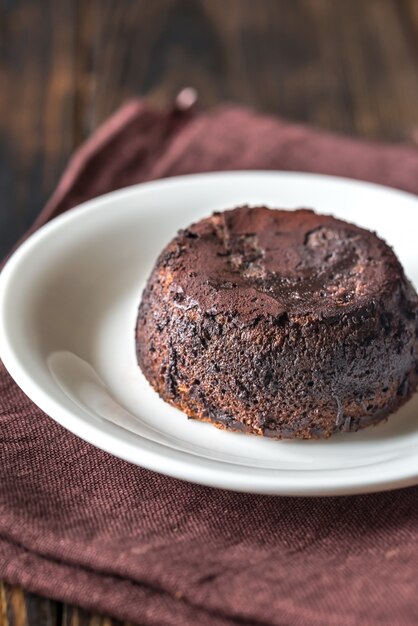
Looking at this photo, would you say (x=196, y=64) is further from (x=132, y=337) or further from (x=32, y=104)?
(x=132, y=337)

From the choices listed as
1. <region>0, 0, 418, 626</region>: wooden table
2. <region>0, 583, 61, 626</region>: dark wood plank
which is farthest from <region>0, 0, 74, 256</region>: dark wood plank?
<region>0, 583, 61, 626</region>: dark wood plank

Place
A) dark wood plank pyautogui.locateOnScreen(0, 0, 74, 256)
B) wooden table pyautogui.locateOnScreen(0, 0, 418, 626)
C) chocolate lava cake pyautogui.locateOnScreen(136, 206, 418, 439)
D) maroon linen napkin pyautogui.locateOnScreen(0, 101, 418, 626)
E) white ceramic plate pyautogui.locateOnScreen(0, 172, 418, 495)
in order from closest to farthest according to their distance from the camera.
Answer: maroon linen napkin pyautogui.locateOnScreen(0, 101, 418, 626) → white ceramic plate pyautogui.locateOnScreen(0, 172, 418, 495) → chocolate lava cake pyautogui.locateOnScreen(136, 206, 418, 439) → dark wood plank pyautogui.locateOnScreen(0, 0, 74, 256) → wooden table pyautogui.locateOnScreen(0, 0, 418, 626)

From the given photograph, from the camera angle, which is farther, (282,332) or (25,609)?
(282,332)

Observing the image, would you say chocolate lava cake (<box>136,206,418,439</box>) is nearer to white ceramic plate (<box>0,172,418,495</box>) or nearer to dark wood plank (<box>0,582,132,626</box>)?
white ceramic plate (<box>0,172,418,495</box>)

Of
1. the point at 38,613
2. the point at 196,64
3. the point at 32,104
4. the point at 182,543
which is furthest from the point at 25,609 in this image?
the point at 196,64

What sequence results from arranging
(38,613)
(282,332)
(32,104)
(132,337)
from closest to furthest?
1. (38,613)
2. (282,332)
3. (132,337)
4. (32,104)

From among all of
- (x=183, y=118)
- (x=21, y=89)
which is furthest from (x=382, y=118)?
(x=21, y=89)

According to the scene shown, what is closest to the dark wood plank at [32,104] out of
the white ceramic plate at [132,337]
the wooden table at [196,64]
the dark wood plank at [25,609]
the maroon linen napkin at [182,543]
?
the wooden table at [196,64]
